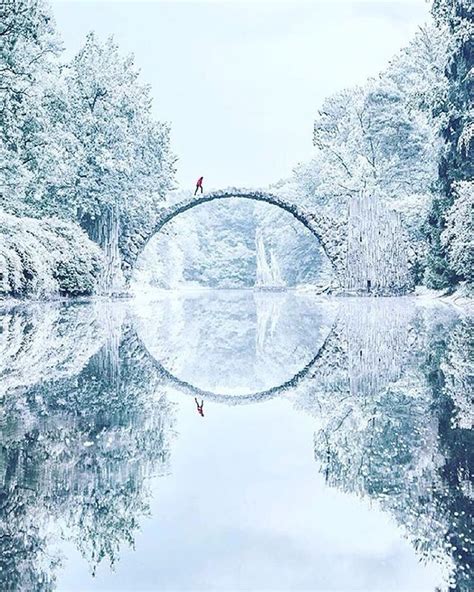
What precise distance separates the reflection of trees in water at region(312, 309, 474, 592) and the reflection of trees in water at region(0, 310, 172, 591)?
30.0 inches

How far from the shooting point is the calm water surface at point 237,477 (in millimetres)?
1762

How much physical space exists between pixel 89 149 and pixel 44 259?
664 centimetres

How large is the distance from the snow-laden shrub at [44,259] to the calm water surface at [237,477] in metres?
7.85

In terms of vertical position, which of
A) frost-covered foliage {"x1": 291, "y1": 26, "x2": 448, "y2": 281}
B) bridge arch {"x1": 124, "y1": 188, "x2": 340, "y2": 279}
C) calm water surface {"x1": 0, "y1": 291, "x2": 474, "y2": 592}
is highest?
frost-covered foliage {"x1": 291, "y1": 26, "x2": 448, "y2": 281}

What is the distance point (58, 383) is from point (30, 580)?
9.96ft

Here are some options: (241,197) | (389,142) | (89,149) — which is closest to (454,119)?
(241,197)

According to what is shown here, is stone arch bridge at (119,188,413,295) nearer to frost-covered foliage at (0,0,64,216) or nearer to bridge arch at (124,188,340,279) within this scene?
bridge arch at (124,188,340,279)

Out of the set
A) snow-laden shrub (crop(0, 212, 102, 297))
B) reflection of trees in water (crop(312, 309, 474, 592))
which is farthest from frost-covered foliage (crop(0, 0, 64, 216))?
reflection of trees in water (crop(312, 309, 474, 592))

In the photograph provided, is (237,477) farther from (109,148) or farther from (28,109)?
(109,148)

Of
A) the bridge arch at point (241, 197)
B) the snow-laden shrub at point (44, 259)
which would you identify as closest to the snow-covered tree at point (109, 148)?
the bridge arch at point (241, 197)

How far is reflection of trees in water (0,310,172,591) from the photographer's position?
6.20 feet

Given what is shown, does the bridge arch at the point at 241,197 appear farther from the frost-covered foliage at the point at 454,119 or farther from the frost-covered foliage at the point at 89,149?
the frost-covered foliage at the point at 454,119

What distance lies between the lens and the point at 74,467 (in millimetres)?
2617

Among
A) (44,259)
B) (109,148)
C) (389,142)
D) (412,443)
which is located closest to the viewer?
(412,443)
